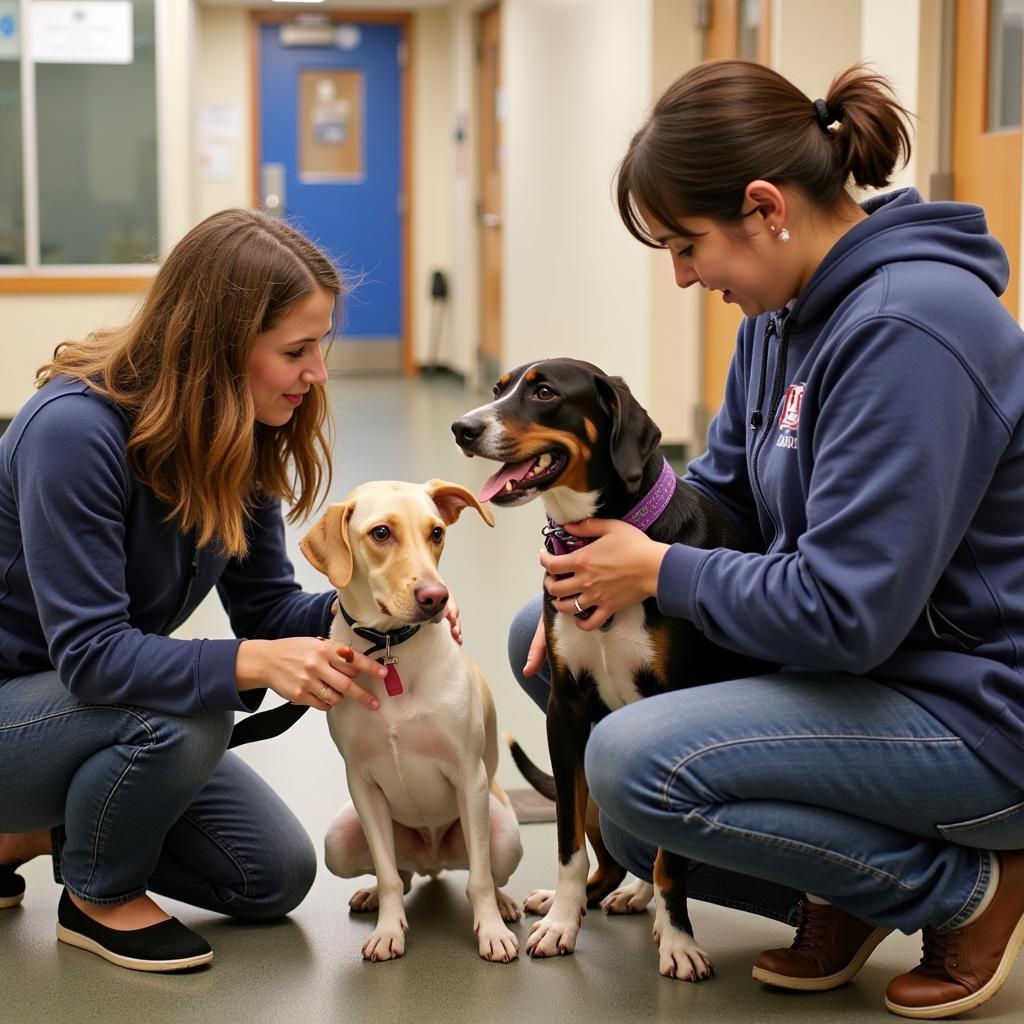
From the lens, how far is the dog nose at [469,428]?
203 centimetres

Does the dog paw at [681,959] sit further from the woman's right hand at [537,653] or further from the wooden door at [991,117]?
the wooden door at [991,117]

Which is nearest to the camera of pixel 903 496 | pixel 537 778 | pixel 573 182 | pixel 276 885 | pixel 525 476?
pixel 903 496

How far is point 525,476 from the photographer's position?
209 cm

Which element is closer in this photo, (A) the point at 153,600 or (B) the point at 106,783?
(B) the point at 106,783

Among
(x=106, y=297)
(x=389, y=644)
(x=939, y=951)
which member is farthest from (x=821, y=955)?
(x=106, y=297)

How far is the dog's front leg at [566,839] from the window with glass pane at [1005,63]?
293cm

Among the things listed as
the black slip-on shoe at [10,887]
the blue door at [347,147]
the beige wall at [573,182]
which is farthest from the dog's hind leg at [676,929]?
the blue door at [347,147]

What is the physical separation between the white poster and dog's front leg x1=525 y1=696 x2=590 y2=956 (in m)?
7.68

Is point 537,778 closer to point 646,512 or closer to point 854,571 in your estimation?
point 646,512

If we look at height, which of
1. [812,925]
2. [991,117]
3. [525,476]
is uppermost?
[991,117]

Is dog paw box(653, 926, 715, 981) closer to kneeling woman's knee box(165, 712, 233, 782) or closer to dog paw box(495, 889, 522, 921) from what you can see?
dog paw box(495, 889, 522, 921)

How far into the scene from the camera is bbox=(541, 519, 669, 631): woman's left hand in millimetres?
1963

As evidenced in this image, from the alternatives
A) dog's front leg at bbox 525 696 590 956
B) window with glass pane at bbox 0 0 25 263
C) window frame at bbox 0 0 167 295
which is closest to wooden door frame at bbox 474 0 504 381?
window frame at bbox 0 0 167 295

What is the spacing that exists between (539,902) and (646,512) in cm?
69
